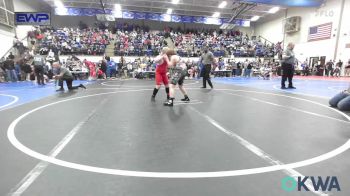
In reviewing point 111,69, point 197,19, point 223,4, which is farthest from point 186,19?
point 111,69

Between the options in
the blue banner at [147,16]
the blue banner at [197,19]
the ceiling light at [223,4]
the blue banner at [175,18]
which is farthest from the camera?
the blue banner at [197,19]

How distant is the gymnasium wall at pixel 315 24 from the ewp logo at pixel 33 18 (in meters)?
22.3

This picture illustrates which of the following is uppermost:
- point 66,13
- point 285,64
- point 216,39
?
point 66,13

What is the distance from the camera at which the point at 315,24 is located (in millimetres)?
25562

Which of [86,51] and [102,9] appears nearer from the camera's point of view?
[86,51]

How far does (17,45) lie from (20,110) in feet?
51.6

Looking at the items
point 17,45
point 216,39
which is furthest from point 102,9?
point 216,39

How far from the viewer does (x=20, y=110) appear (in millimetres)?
6293

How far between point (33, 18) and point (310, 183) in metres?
16.7

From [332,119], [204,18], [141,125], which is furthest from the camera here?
[204,18]

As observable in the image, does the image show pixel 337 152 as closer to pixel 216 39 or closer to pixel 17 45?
pixel 17 45

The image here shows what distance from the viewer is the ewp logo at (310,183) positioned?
8.12 feet

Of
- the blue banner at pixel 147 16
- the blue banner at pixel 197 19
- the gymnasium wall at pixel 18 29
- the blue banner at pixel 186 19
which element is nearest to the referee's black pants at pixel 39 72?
the gymnasium wall at pixel 18 29

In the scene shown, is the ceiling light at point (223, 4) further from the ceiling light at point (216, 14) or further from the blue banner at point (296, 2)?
the blue banner at point (296, 2)
